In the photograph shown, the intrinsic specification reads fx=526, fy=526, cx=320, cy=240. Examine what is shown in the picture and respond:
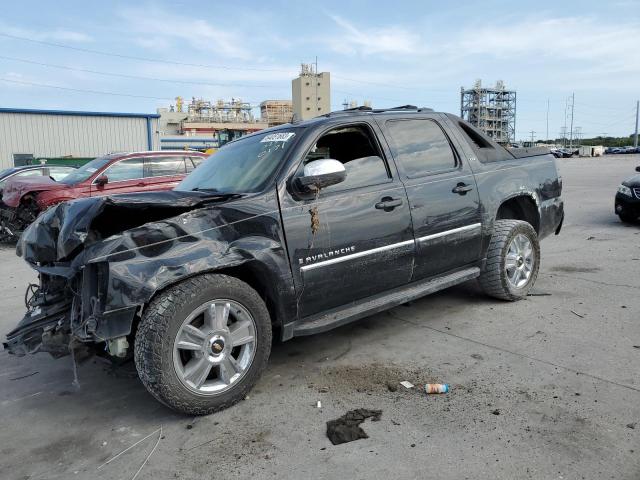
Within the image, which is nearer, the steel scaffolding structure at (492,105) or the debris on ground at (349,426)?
the debris on ground at (349,426)

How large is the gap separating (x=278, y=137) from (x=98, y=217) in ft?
4.89

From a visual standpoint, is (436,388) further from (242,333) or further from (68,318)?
(68,318)

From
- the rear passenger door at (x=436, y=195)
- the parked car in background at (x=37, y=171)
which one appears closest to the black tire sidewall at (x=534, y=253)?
the rear passenger door at (x=436, y=195)

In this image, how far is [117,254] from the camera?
2941mm

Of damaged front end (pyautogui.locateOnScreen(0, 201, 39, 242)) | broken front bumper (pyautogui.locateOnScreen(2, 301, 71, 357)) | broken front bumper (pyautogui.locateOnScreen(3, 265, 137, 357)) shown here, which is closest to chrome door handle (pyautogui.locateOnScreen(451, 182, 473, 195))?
broken front bumper (pyautogui.locateOnScreen(3, 265, 137, 357))

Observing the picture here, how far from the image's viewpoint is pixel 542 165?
554 centimetres

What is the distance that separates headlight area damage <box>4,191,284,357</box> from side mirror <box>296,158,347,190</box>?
0.34 metres

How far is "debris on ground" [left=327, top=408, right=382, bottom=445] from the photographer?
9.47 feet

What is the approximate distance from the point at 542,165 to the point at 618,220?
606cm

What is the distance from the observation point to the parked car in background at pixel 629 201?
31.0 feet

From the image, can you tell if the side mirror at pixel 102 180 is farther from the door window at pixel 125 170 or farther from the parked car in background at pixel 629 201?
the parked car in background at pixel 629 201

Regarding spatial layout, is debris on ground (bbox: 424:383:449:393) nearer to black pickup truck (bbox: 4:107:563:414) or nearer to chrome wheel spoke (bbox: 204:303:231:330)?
black pickup truck (bbox: 4:107:563:414)

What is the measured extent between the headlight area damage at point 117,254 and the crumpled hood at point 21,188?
7573mm

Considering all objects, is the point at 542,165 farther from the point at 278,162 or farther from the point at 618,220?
the point at 618,220
